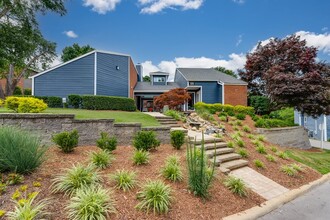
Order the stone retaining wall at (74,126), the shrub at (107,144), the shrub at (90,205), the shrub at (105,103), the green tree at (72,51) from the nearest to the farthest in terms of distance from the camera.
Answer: the shrub at (90,205), the stone retaining wall at (74,126), the shrub at (107,144), the shrub at (105,103), the green tree at (72,51)

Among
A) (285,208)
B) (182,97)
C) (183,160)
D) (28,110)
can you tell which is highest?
(182,97)

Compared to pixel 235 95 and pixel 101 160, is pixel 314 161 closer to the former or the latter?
pixel 101 160

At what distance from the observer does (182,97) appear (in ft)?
46.7

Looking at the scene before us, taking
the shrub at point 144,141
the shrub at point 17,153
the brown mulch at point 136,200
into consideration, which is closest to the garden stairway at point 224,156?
the brown mulch at point 136,200

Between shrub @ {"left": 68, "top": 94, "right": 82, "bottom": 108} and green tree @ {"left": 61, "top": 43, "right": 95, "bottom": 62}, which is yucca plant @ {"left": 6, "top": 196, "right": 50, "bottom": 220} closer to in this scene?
shrub @ {"left": 68, "top": 94, "right": 82, "bottom": 108}

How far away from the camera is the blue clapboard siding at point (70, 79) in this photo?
15.5 m

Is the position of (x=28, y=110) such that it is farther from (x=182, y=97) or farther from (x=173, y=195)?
(x=182, y=97)

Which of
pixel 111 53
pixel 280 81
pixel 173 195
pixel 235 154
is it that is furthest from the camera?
pixel 111 53

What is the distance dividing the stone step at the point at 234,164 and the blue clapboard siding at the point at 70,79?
13252 mm

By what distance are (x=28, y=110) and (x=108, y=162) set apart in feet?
13.2

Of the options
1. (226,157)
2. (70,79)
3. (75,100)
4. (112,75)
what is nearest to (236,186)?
(226,157)

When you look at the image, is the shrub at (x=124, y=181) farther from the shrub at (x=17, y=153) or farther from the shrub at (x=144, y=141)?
the shrub at (x=144, y=141)

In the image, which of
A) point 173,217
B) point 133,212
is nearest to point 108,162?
point 133,212

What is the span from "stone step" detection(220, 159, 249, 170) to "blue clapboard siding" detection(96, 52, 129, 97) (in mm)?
13041
